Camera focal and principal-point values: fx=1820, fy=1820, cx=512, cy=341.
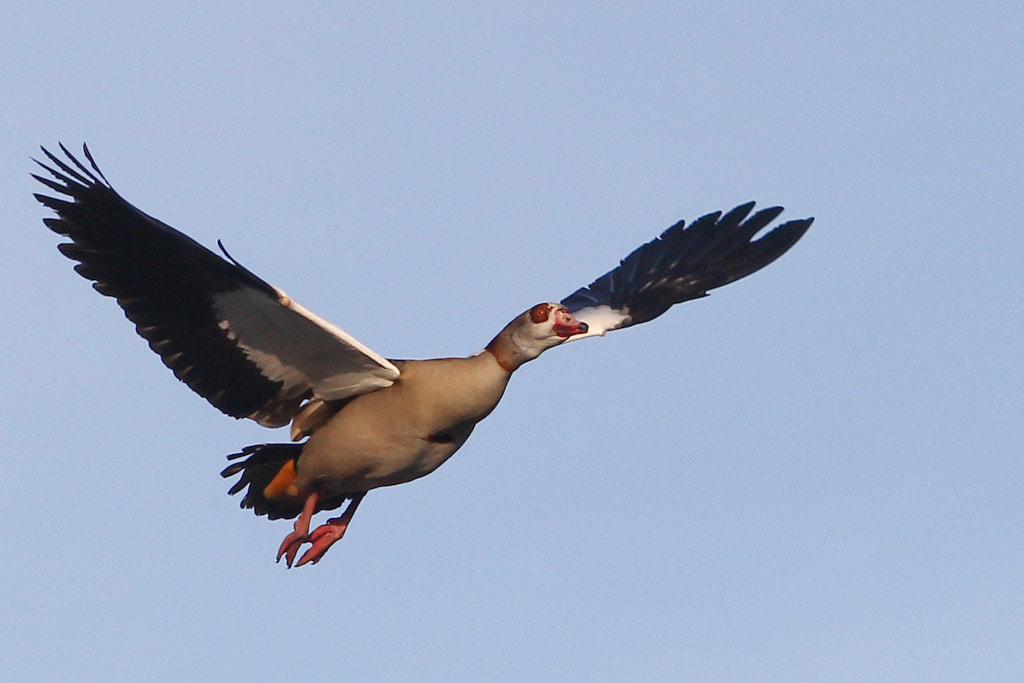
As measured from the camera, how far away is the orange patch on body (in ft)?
39.2

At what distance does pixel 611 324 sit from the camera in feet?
41.9

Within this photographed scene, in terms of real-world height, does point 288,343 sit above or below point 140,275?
below

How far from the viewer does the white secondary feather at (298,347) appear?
11031 mm

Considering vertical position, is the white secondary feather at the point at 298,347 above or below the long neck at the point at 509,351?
above

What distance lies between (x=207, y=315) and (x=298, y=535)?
1.58m

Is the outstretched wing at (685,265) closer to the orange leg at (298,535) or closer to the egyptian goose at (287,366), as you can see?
the egyptian goose at (287,366)

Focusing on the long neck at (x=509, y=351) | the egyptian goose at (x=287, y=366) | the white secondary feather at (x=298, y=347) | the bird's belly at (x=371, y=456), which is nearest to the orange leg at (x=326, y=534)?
the egyptian goose at (x=287, y=366)

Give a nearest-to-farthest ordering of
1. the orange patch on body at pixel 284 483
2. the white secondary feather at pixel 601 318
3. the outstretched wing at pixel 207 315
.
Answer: the outstretched wing at pixel 207 315
the orange patch on body at pixel 284 483
the white secondary feather at pixel 601 318

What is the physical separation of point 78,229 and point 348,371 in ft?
6.20

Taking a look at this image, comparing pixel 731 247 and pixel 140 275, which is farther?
pixel 731 247

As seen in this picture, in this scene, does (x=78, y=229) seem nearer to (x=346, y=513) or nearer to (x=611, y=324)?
(x=346, y=513)

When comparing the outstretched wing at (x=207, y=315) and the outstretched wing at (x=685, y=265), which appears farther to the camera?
the outstretched wing at (x=685, y=265)

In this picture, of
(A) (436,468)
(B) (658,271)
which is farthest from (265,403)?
(B) (658,271)

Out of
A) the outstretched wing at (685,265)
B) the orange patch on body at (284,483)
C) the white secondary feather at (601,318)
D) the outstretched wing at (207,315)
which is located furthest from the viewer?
the outstretched wing at (685,265)
